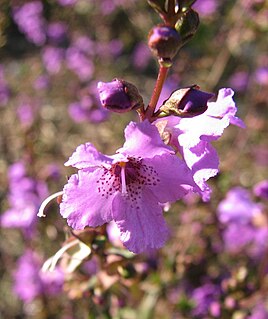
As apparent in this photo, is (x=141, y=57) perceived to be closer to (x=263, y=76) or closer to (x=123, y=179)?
(x=263, y=76)

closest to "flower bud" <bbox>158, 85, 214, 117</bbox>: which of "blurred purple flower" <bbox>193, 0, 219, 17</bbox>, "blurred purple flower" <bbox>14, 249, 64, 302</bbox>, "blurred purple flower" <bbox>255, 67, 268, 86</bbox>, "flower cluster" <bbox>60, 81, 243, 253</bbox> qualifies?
"flower cluster" <bbox>60, 81, 243, 253</bbox>

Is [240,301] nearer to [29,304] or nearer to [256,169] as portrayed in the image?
[29,304]

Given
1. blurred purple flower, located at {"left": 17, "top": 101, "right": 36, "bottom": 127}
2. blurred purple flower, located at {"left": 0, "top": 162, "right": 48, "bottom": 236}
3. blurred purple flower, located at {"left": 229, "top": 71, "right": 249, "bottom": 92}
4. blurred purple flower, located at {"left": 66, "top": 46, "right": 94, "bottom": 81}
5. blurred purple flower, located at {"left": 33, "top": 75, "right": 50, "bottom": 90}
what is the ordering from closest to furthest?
blurred purple flower, located at {"left": 0, "top": 162, "right": 48, "bottom": 236}, blurred purple flower, located at {"left": 17, "top": 101, "right": 36, "bottom": 127}, blurred purple flower, located at {"left": 229, "top": 71, "right": 249, "bottom": 92}, blurred purple flower, located at {"left": 33, "top": 75, "right": 50, "bottom": 90}, blurred purple flower, located at {"left": 66, "top": 46, "right": 94, "bottom": 81}

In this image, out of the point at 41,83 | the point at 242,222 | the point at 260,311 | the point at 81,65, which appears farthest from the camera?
the point at 81,65

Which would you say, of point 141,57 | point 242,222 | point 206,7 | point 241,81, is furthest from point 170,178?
point 141,57

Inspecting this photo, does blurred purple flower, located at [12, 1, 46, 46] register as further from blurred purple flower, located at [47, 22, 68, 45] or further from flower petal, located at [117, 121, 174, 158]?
flower petal, located at [117, 121, 174, 158]

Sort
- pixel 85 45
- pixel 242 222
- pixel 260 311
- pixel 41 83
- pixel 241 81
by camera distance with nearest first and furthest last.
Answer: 1. pixel 260 311
2. pixel 242 222
3. pixel 241 81
4. pixel 41 83
5. pixel 85 45

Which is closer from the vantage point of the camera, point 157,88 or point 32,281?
point 157,88
